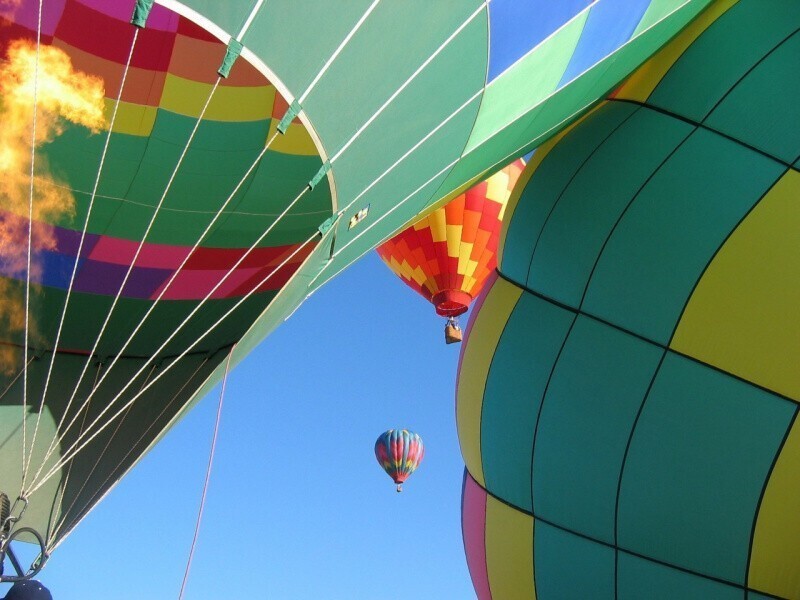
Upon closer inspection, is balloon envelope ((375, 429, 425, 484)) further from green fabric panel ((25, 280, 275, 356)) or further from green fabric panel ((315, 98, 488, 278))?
green fabric panel ((315, 98, 488, 278))

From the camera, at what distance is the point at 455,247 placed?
357 inches

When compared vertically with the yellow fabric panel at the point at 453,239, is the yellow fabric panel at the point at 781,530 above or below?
below

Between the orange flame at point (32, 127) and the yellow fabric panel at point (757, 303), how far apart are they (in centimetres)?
326

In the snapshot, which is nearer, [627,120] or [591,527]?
[591,527]

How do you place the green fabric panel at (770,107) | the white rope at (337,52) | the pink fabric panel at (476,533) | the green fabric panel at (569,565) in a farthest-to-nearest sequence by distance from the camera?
the pink fabric panel at (476,533), the green fabric panel at (569,565), the green fabric panel at (770,107), the white rope at (337,52)

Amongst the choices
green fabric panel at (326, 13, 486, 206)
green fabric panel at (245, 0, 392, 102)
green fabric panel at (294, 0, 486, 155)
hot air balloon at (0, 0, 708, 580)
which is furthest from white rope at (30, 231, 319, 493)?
green fabric panel at (245, 0, 392, 102)

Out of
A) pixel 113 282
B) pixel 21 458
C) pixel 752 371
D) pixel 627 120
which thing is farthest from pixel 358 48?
pixel 21 458

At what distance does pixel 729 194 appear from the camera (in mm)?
3875

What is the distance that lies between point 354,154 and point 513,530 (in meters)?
2.29

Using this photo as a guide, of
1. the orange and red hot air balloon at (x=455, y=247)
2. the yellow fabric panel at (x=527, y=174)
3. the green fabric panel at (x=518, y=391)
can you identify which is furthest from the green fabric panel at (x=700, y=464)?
the orange and red hot air balloon at (x=455, y=247)

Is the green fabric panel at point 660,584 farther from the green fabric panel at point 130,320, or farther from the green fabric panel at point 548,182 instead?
the green fabric panel at point 130,320

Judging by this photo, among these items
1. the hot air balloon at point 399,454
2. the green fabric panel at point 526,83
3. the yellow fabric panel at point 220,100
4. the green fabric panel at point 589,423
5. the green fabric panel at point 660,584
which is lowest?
the green fabric panel at point 660,584

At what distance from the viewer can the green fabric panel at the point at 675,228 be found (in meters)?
3.86

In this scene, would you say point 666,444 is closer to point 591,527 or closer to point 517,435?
point 591,527
